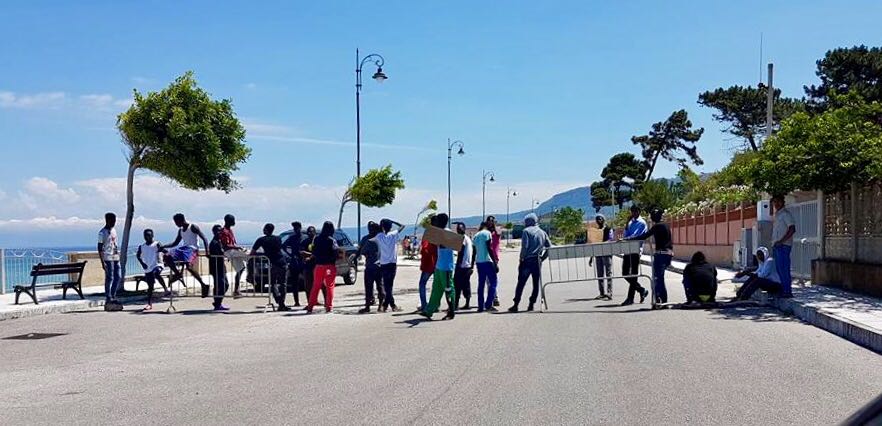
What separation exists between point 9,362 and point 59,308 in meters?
7.24

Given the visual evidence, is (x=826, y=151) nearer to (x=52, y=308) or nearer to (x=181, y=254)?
(x=181, y=254)

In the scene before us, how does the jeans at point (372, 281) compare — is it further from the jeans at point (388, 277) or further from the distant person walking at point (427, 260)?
the distant person walking at point (427, 260)

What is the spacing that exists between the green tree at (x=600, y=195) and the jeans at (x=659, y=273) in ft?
274

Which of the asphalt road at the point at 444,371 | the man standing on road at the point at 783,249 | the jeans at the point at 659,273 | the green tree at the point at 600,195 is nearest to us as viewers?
the asphalt road at the point at 444,371

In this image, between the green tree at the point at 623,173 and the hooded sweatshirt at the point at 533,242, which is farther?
the green tree at the point at 623,173

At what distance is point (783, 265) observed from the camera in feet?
51.1

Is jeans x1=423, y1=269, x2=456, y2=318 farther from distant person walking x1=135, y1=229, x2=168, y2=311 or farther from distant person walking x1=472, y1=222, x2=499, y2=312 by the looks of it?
distant person walking x1=135, y1=229, x2=168, y2=311

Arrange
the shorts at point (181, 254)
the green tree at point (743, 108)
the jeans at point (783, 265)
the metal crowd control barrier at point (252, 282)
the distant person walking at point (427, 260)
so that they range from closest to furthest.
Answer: the distant person walking at point (427, 260) → the jeans at point (783, 265) → the metal crowd control barrier at point (252, 282) → the shorts at point (181, 254) → the green tree at point (743, 108)

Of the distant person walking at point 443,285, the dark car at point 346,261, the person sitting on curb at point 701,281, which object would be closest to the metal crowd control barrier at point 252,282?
the dark car at point 346,261

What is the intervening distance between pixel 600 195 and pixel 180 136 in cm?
8618

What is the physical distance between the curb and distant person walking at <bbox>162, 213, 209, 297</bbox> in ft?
6.39

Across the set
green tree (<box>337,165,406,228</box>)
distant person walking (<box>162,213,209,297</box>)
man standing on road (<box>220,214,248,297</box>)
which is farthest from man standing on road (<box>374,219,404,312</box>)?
green tree (<box>337,165,406,228</box>)

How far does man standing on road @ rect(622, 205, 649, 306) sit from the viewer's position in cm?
1644

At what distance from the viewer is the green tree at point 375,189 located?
38.3 metres
